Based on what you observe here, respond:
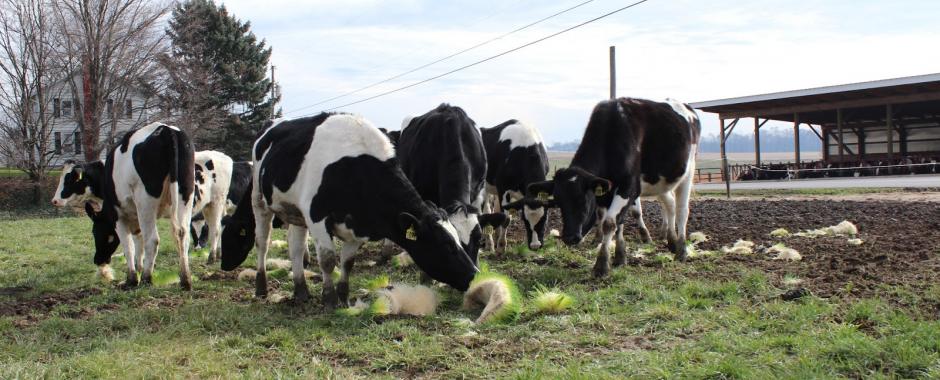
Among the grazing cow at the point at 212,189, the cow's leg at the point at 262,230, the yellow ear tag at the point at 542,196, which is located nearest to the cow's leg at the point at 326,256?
the cow's leg at the point at 262,230

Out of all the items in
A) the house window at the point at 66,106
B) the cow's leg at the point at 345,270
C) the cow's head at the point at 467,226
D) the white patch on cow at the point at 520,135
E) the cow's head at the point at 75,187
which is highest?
the house window at the point at 66,106

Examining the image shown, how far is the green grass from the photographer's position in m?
4.70

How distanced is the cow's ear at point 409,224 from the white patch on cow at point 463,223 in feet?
2.80

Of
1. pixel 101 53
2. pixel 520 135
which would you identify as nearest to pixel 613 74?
pixel 520 135

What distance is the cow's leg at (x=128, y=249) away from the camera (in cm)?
933

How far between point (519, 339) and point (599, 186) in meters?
3.86

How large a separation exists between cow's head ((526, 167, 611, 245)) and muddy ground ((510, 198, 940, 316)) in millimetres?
1502

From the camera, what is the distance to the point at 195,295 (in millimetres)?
8414

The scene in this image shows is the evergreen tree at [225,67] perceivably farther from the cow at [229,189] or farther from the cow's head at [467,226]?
the cow's head at [467,226]

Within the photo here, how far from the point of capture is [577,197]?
9055 millimetres

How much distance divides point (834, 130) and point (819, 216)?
4183 centimetres

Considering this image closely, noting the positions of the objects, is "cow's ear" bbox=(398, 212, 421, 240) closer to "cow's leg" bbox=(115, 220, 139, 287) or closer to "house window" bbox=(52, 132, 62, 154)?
"cow's leg" bbox=(115, 220, 139, 287)

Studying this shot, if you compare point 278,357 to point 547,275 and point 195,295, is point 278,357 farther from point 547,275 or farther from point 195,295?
point 547,275

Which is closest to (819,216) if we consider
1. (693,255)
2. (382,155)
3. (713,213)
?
(713,213)
